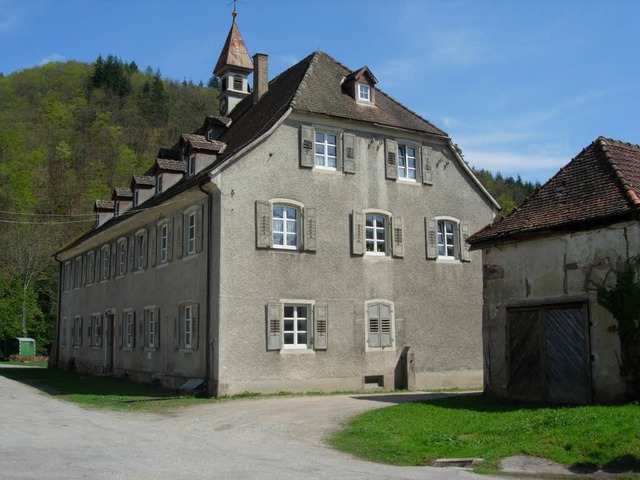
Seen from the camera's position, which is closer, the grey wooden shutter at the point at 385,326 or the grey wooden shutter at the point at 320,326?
the grey wooden shutter at the point at 320,326

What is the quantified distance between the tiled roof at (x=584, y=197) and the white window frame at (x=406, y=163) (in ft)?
27.0

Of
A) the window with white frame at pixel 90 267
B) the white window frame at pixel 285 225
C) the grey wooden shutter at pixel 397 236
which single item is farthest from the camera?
the window with white frame at pixel 90 267

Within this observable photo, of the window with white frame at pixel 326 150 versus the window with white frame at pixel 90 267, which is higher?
the window with white frame at pixel 326 150

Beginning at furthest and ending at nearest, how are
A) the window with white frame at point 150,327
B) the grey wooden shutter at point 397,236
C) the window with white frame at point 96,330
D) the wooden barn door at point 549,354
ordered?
the window with white frame at point 96,330 < the window with white frame at point 150,327 < the grey wooden shutter at point 397,236 < the wooden barn door at point 549,354

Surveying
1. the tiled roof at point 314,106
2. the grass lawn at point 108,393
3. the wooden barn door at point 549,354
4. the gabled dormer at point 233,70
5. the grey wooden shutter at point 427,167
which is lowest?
the grass lawn at point 108,393

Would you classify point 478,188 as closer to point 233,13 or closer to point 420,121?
point 420,121

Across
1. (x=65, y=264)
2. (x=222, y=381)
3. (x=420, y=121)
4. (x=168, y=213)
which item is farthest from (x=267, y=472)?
(x=65, y=264)

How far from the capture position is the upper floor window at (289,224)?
21.6 meters

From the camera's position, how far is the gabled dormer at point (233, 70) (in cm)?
3139

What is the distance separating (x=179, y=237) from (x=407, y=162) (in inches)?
332

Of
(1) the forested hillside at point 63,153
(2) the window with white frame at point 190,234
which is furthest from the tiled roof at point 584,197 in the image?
(1) the forested hillside at point 63,153

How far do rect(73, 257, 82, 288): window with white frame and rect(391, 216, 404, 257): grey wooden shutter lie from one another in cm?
2031

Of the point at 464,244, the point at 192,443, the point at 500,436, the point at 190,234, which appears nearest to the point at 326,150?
the point at 190,234

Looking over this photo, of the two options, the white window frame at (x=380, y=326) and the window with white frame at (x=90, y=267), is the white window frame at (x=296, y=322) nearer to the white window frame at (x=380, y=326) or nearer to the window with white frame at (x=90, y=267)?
the white window frame at (x=380, y=326)
